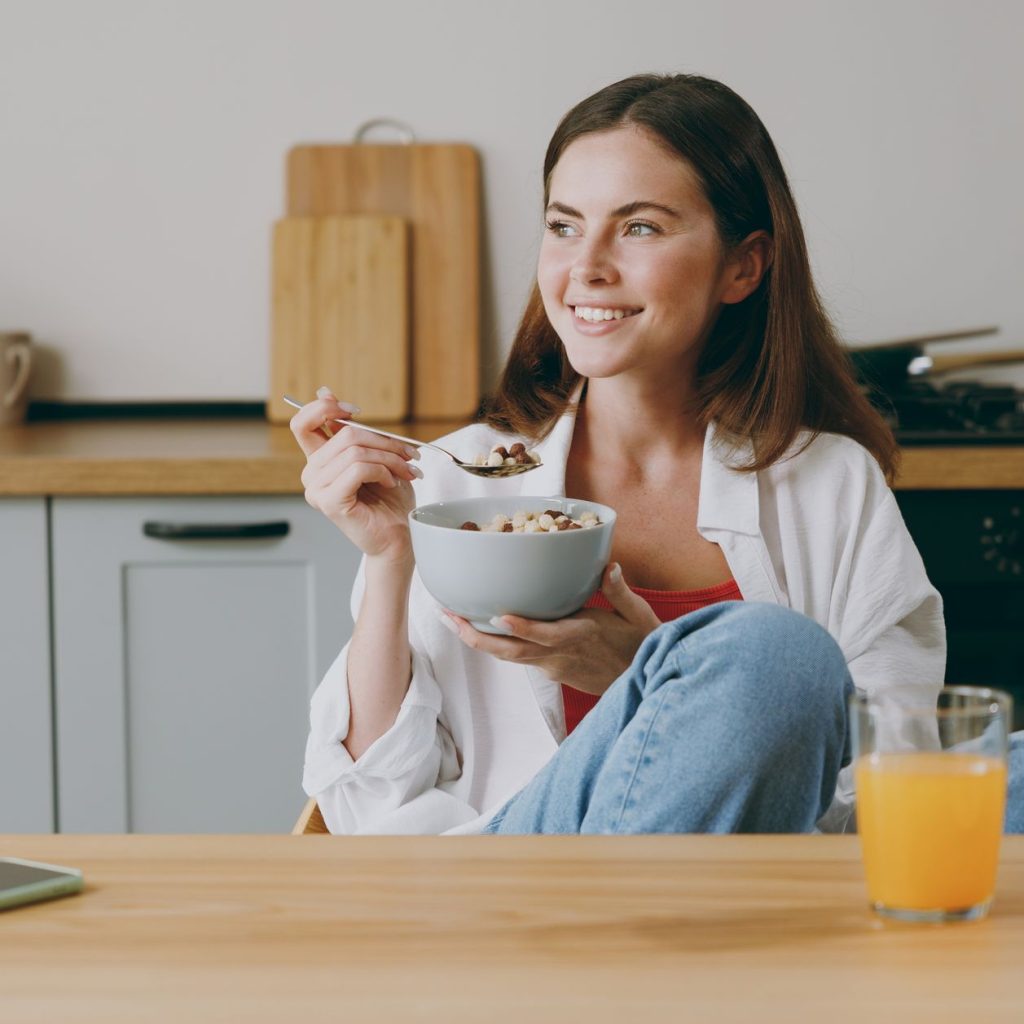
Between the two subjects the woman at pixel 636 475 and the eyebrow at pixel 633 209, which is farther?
the eyebrow at pixel 633 209

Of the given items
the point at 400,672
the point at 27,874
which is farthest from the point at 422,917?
the point at 400,672

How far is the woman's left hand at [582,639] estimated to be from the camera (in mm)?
1189

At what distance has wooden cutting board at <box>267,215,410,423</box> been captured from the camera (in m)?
2.52

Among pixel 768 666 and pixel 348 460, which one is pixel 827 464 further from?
pixel 768 666

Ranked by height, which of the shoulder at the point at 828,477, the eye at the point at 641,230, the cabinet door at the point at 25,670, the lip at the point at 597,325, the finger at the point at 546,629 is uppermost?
the eye at the point at 641,230

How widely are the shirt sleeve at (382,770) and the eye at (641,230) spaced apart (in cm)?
47

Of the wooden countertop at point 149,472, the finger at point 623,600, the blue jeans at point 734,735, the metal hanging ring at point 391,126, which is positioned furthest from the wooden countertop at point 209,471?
the blue jeans at point 734,735

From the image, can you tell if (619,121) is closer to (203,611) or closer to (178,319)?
(203,611)

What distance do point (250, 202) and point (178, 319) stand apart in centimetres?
24

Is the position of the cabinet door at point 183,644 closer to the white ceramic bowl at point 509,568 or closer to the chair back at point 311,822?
the chair back at point 311,822

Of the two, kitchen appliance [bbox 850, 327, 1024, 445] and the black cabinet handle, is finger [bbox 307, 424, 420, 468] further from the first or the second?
kitchen appliance [bbox 850, 327, 1024, 445]

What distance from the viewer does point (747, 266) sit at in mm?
1596

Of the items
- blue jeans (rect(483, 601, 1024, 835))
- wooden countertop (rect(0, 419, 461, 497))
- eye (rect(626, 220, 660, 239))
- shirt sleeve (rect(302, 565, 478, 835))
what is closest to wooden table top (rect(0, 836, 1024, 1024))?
blue jeans (rect(483, 601, 1024, 835))

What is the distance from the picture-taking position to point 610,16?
258 cm
